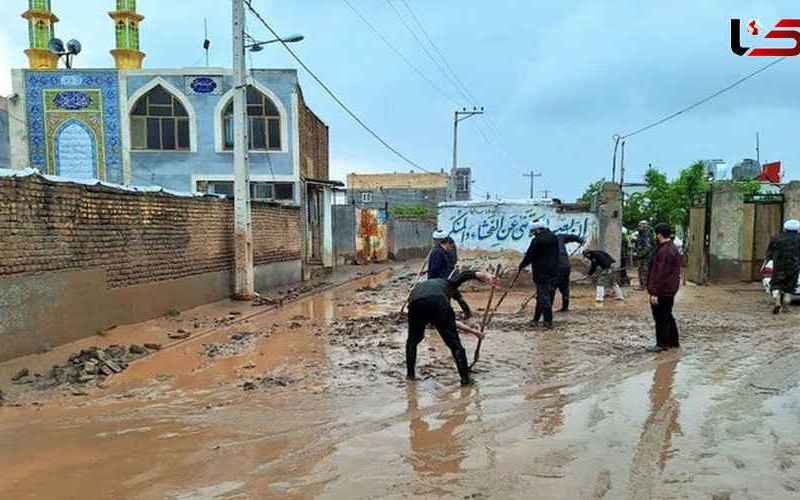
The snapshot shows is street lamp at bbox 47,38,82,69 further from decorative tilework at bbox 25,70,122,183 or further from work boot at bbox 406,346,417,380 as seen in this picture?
work boot at bbox 406,346,417,380

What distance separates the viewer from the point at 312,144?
24.6 metres

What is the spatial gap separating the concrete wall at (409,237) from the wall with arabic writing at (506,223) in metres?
18.0

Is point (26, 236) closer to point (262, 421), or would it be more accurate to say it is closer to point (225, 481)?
point (262, 421)

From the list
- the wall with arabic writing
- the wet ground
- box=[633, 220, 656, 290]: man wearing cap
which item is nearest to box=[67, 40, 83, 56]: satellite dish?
the wall with arabic writing

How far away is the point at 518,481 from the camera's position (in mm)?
3992

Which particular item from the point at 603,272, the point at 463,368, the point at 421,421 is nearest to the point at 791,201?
the point at 603,272

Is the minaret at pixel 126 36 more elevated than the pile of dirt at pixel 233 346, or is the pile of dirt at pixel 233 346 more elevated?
the minaret at pixel 126 36

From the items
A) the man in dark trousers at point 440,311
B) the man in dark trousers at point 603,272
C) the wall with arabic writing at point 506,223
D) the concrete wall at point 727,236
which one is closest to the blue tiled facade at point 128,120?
the wall with arabic writing at point 506,223

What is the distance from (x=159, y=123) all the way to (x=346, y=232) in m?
11.6

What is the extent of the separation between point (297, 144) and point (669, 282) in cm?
1608

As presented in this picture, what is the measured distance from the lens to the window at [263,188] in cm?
2219

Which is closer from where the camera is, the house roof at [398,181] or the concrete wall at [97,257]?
the concrete wall at [97,257]

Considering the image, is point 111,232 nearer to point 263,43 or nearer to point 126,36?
point 263,43

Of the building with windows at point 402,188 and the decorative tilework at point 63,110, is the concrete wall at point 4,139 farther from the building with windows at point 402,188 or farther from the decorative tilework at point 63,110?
the building with windows at point 402,188
